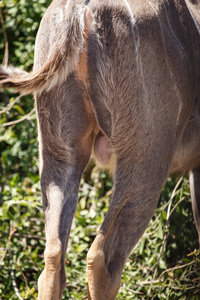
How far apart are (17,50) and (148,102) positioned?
2956 millimetres

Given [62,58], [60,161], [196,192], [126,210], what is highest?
[62,58]

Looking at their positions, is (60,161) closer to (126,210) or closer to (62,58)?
(126,210)

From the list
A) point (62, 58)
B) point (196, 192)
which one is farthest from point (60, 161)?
point (196, 192)

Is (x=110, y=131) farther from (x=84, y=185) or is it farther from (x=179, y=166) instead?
(x=84, y=185)

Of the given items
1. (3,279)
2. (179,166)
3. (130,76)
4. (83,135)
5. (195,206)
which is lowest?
(3,279)

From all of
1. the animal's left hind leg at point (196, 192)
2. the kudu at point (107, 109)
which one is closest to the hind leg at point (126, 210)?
the kudu at point (107, 109)

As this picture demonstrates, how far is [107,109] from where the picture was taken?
272cm

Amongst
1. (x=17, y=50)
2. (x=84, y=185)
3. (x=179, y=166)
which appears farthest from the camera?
(x=17, y=50)

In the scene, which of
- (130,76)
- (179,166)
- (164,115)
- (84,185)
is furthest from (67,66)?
(84,185)

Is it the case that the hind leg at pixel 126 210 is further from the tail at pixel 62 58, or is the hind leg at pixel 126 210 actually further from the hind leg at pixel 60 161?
the tail at pixel 62 58

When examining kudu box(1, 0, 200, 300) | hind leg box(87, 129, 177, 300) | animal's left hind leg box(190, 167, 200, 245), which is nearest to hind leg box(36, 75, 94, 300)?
kudu box(1, 0, 200, 300)

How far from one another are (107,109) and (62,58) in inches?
13.8

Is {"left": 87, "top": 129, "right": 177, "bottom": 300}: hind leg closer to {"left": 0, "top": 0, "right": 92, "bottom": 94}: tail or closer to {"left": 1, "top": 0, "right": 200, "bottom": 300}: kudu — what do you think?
{"left": 1, "top": 0, "right": 200, "bottom": 300}: kudu

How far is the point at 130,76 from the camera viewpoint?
106 inches
